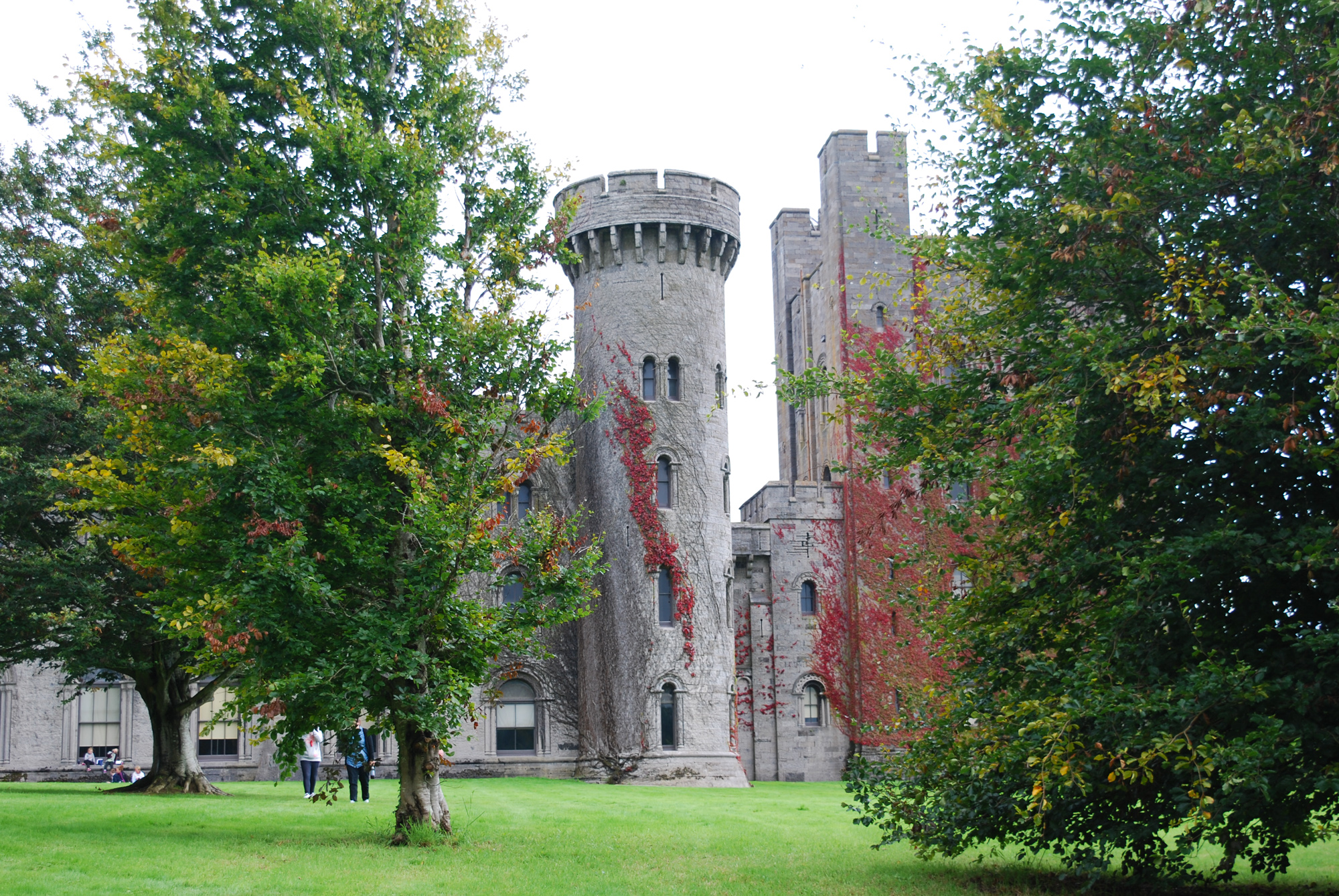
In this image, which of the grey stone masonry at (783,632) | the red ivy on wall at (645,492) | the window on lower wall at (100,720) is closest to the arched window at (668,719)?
the red ivy on wall at (645,492)

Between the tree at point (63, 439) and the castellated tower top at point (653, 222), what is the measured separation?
45.6 ft

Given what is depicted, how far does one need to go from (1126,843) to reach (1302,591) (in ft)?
9.01

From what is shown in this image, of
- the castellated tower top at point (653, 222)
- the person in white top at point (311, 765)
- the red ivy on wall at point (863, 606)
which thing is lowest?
the person in white top at point (311, 765)

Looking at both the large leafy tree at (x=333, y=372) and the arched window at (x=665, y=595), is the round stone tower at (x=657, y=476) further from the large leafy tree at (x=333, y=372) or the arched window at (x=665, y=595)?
the large leafy tree at (x=333, y=372)

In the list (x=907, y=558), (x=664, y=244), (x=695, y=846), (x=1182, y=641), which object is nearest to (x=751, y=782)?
(x=664, y=244)

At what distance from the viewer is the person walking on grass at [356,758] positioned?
15.4 meters

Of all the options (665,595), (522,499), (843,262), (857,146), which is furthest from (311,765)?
(857,146)

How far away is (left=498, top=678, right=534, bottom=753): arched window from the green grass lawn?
13448 mm

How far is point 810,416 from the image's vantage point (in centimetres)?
4691

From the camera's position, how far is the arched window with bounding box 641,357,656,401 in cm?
3453

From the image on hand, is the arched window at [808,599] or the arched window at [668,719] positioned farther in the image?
the arched window at [808,599]

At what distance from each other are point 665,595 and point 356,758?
16.0 meters

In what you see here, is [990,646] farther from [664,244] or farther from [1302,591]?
[664,244]

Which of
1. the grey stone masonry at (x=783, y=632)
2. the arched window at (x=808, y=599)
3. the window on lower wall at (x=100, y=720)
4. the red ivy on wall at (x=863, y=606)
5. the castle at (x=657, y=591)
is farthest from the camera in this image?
Answer: the arched window at (x=808, y=599)
